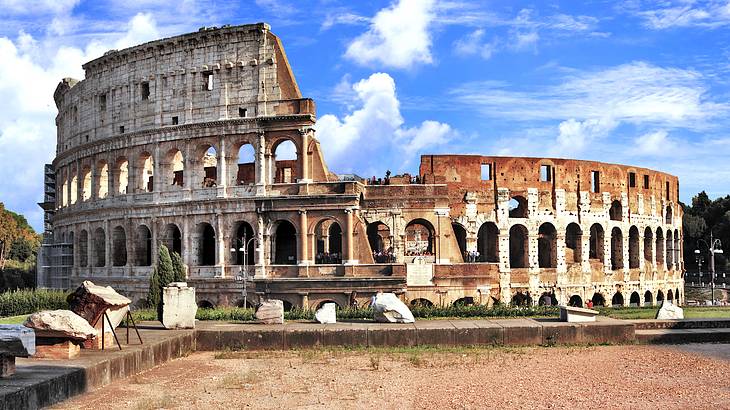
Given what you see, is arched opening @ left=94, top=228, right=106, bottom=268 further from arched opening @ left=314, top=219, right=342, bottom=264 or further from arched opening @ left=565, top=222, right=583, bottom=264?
arched opening @ left=565, top=222, right=583, bottom=264

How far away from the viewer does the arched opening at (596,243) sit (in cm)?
4303

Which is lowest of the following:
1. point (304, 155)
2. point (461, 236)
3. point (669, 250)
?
point (669, 250)

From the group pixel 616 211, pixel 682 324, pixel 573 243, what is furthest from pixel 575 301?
pixel 682 324

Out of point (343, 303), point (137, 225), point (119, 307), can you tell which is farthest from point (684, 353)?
point (137, 225)

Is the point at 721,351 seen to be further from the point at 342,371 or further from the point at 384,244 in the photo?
the point at 384,244

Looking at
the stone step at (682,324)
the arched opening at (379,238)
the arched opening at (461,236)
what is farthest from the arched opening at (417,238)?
the stone step at (682,324)

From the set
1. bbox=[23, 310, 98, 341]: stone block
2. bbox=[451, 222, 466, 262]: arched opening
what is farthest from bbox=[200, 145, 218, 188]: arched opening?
bbox=[23, 310, 98, 341]: stone block

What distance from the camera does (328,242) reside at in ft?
127

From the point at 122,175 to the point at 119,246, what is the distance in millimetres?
3642

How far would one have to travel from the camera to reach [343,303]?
1276 inches

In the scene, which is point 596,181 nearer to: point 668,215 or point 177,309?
point 668,215

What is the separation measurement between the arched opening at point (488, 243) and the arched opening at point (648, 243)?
11233 mm

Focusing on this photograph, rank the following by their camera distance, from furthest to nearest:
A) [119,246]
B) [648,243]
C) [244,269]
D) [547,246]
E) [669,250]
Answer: [669,250] < [648,243] < [547,246] < [119,246] < [244,269]

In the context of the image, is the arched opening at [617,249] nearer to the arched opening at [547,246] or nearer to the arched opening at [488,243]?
the arched opening at [547,246]
